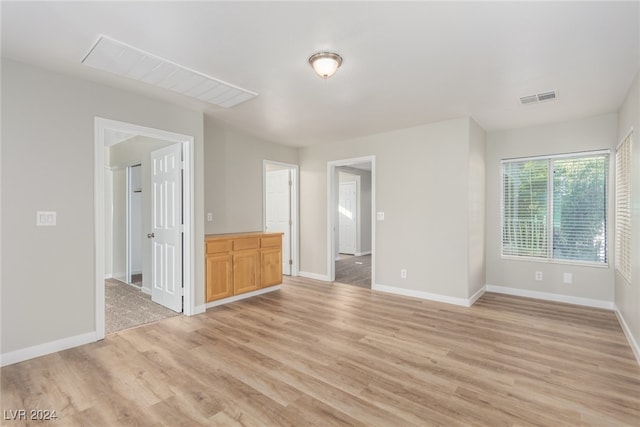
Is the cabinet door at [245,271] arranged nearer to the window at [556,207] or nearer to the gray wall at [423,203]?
the gray wall at [423,203]

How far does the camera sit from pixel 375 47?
236cm

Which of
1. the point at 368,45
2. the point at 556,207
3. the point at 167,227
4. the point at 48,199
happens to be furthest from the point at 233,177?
the point at 556,207

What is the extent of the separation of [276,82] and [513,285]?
4545 millimetres

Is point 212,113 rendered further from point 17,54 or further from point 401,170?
point 401,170

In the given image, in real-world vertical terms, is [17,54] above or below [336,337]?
above

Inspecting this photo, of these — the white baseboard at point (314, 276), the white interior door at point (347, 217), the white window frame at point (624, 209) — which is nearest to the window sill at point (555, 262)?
the white window frame at point (624, 209)

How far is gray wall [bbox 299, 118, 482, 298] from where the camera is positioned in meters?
4.23

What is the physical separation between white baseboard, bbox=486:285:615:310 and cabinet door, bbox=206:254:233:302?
4051 millimetres

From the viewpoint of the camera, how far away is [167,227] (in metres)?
4.09

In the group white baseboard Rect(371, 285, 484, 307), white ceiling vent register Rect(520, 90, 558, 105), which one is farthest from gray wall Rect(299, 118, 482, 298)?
white ceiling vent register Rect(520, 90, 558, 105)

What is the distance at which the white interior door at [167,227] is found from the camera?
12.8ft

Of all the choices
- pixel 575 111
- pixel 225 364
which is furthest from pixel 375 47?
pixel 575 111

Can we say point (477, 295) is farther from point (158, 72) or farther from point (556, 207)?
point (158, 72)

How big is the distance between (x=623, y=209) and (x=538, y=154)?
131cm
